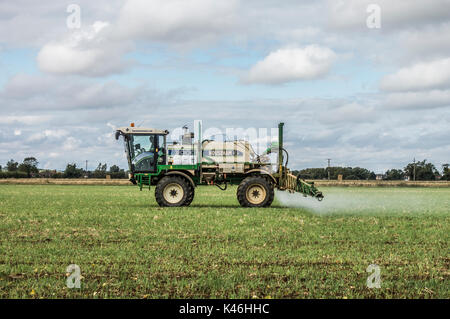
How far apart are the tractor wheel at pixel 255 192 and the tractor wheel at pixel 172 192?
2.60 meters

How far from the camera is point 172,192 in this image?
24.6 metres

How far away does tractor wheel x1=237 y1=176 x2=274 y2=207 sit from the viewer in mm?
24125

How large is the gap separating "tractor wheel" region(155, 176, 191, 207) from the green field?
5.38 meters

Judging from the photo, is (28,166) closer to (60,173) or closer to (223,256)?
(60,173)

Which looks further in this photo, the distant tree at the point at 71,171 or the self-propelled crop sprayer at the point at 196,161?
the distant tree at the point at 71,171

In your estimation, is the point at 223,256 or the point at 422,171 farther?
the point at 422,171

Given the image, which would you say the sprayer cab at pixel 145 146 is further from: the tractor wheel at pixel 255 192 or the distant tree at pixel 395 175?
the distant tree at pixel 395 175

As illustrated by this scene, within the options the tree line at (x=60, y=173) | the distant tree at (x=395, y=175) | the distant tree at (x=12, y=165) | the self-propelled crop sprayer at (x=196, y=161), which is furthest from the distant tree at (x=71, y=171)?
the self-propelled crop sprayer at (x=196, y=161)

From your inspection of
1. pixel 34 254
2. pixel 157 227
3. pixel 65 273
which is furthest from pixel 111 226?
pixel 65 273

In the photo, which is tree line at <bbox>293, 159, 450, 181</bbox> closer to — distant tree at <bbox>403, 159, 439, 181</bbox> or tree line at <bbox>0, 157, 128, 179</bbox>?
distant tree at <bbox>403, 159, 439, 181</bbox>

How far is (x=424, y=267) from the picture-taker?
9945 mm

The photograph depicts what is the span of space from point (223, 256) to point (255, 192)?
13.5 m

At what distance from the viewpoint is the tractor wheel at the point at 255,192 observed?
24125 mm

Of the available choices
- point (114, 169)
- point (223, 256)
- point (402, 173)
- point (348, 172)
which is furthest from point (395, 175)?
point (223, 256)
